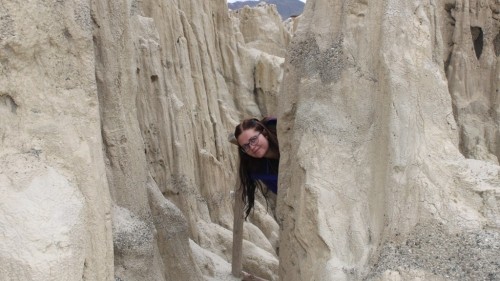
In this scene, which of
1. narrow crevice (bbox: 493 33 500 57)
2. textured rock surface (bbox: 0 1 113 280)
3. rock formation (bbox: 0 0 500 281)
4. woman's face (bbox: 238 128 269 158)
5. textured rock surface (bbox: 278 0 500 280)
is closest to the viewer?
textured rock surface (bbox: 0 1 113 280)

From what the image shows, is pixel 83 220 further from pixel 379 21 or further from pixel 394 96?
pixel 379 21

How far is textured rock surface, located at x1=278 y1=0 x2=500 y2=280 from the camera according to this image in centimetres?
342

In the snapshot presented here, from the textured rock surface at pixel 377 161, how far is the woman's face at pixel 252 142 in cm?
24

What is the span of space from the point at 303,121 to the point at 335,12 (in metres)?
0.90

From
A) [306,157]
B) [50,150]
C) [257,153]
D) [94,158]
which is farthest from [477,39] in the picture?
[50,150]

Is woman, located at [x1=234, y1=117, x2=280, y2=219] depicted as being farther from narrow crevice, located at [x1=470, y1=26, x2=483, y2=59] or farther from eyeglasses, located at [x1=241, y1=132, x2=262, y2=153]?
narrow crevice, located at [x1=470, y1=26, x2=483, y2=59]

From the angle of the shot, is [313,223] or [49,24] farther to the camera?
[313,223]

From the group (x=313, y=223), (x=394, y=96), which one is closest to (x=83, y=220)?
(x=313, y=223)

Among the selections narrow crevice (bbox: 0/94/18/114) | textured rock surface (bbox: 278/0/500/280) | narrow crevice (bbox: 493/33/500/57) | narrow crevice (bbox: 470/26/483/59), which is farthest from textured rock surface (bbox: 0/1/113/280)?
narrow crevice (bbox: 493/33/500/57)

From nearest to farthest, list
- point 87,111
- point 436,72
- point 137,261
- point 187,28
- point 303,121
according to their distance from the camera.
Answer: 1. point 87,111
2. point 436,72
3. point 303,121
4. point 137,261
5. point 187,28

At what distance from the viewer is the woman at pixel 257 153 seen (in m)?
4.55

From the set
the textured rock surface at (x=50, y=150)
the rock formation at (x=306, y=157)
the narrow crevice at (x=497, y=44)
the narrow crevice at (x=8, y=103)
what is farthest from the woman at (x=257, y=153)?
the narrow crevice at (x=497, y=44)

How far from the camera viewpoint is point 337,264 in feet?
12.3

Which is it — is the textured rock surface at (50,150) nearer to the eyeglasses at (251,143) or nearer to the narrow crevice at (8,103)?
the narrow crevice at (8,103)
